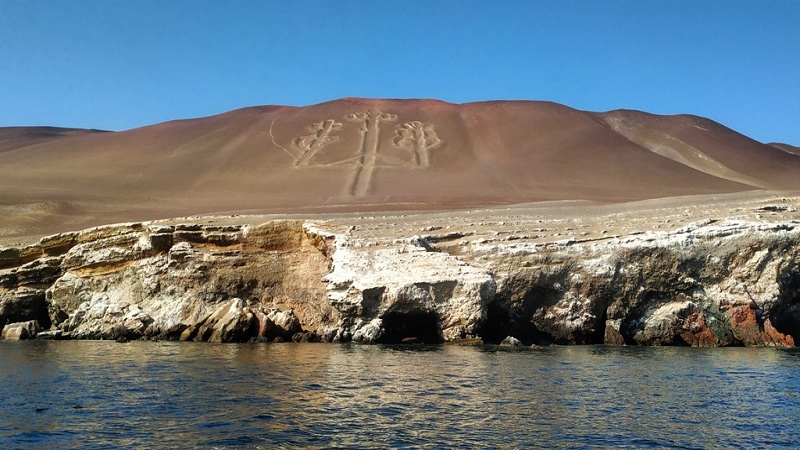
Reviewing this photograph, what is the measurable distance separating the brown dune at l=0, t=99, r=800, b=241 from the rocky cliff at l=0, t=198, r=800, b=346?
83.3 feet

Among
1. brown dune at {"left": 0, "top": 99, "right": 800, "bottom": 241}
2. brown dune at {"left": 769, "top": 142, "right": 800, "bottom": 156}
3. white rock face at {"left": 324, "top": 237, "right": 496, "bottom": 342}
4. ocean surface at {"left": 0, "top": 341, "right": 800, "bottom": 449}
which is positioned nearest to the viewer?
ocean surface at {"left": 0, "top": 341, "right": 800, "bottom": 449}

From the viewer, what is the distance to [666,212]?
34.3m

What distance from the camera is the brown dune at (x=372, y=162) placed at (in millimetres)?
66125

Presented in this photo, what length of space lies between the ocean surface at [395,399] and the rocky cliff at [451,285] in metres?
2.93

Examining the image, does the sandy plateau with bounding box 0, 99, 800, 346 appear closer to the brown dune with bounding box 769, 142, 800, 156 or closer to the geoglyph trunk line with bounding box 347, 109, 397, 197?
the geoglyph trunk line with bounding box 347, 109, 397, 197

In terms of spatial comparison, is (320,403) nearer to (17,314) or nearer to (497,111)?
(17,314)

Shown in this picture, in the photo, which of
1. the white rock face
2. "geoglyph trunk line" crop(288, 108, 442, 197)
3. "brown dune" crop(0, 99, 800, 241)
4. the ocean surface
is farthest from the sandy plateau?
"geoglyph trunk line" crop(288, 108, 442, 197)

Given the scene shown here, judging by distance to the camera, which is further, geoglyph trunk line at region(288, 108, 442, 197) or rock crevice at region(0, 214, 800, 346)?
geoglyph trunk line at region(288, 108, 442, 197)

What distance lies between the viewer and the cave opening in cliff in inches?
1091

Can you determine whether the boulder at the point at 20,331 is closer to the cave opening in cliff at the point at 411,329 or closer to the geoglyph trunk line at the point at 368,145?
the cave opening in cliff at the point at 411,329

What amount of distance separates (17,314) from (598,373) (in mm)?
24619

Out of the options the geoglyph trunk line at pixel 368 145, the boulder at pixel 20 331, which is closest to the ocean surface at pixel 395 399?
the boulder at pixel 20 331

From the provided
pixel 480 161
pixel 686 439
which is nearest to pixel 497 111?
pixel 480 161

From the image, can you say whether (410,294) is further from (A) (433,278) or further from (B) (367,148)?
(B) (367,148)
